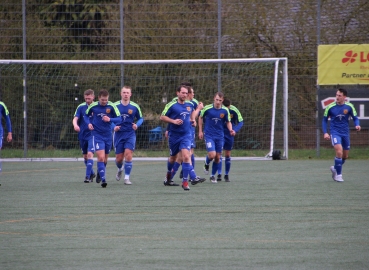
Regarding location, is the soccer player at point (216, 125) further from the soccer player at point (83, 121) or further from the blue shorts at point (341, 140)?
the soccer player at point (83, 121)

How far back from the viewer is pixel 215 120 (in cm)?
1490

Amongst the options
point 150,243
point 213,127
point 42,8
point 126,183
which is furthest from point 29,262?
point 42,8

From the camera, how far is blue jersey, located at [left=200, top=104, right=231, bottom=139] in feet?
48.9

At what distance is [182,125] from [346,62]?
10256 mm

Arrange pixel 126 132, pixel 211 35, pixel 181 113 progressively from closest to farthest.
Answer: pixel 181 113 < pixel 126 132 < pixel 211 35

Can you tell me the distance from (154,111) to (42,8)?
220 inches

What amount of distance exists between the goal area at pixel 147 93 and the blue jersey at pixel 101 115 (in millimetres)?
7820

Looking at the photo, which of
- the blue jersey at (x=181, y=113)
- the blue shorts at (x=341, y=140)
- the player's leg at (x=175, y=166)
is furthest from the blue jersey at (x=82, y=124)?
the blue shorts at (x=341, y=140)

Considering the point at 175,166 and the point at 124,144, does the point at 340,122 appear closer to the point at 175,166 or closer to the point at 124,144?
the point at 175,166

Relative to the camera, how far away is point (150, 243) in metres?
7.34

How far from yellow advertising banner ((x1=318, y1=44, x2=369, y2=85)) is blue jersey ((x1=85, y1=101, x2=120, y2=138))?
1010 centimetres

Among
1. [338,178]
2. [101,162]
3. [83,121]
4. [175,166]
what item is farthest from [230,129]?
[83,121]

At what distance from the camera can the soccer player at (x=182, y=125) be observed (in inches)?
506

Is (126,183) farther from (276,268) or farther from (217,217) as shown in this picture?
(276,268)
